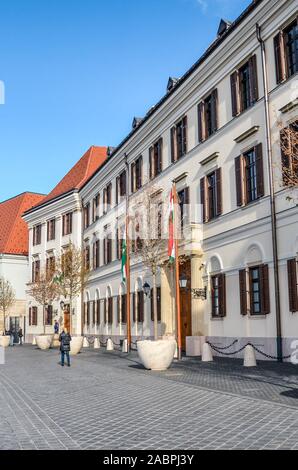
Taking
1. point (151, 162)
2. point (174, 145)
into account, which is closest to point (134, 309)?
point (151, 162)

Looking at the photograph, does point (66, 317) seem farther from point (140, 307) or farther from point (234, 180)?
point (234, 180)

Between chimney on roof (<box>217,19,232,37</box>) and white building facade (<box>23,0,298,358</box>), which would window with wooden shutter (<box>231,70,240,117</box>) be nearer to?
white building facade (<box>23,0,298,358</box>)

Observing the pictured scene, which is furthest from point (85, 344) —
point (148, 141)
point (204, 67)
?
point (204, 67)

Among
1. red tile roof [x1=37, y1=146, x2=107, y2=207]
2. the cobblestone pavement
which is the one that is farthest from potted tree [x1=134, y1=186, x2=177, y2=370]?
red tile roof [x1=37, y1=146, x2=107, y2=207]

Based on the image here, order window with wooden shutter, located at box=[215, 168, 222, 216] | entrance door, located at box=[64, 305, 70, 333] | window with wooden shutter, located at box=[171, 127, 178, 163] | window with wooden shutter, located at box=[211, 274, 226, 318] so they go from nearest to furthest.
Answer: window with wooden shutter, located at box=[211, 274, 226, 318]
window with wooden shutter, located at box=[215, 168, 222, 216]
window with wooden shutter, located at box=[171, 127, 178, 163]
entrance door, located at box=[64, 305, 70, 333]

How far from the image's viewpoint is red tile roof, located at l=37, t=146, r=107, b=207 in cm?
4844

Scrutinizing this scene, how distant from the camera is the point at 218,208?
78.1ft

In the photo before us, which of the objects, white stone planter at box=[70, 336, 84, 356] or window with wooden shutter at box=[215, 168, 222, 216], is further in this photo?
white stone planter at box=[70, 336, 84, 356]

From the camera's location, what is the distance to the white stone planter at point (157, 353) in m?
17.5

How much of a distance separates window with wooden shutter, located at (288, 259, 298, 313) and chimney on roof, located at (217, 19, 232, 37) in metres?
11.1

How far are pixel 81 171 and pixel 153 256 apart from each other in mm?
29446

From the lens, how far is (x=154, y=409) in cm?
1027
